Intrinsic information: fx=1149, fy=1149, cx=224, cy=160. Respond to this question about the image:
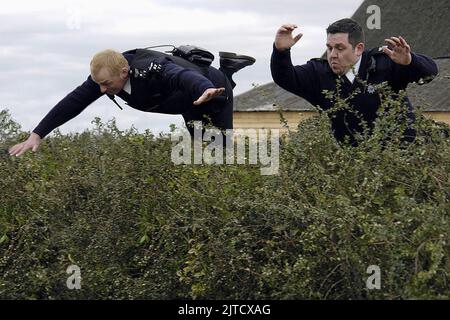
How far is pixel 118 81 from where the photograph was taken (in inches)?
323

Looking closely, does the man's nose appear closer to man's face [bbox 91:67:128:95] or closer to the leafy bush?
the leafy bush

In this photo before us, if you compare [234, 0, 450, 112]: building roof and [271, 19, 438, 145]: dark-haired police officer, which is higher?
[234, 0, 450, 112]: building roof

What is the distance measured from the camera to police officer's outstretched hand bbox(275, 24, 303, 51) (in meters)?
7.63

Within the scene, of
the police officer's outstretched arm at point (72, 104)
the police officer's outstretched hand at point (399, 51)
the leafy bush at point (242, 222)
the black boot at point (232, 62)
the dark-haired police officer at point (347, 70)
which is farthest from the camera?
the black boot at point (232, 62)

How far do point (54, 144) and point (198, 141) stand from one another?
2.52 meters

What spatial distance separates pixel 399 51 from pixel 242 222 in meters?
1.91

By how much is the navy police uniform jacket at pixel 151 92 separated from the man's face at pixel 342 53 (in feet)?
2.87

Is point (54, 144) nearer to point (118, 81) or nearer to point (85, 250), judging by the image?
point (118, 81)

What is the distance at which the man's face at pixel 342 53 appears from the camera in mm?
7672

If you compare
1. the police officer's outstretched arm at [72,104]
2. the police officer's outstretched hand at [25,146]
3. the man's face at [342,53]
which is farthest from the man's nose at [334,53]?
the police officer's outstretched hand at [25,146]

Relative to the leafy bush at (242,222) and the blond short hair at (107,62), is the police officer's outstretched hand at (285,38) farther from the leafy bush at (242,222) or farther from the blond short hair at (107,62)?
the blond short hair at (107,62)

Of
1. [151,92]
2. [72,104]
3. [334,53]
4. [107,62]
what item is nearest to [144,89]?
[151,92]

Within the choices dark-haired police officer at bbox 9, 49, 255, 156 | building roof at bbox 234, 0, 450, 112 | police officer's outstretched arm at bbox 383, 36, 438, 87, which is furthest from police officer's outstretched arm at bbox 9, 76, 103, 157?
building roof at bbox 234, 0, 450, 112

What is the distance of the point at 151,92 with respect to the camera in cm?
828
